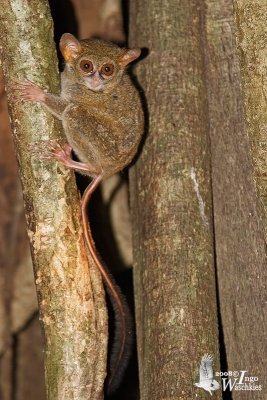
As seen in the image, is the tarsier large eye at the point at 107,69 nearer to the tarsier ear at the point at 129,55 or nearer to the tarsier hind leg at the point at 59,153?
the tarsier ear at the point at 129,55

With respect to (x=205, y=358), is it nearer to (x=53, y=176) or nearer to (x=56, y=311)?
(x=56, y=311)

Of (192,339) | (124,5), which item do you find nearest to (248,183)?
(192,339)

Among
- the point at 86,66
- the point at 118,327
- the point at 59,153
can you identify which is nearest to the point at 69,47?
the point at 86,66

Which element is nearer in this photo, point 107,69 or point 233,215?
point 233,215

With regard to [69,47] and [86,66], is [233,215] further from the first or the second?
[69,47]

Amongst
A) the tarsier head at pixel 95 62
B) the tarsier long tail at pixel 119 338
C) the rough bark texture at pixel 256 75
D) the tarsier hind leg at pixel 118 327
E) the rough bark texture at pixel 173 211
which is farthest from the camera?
the tarsier head at pixel 95 62

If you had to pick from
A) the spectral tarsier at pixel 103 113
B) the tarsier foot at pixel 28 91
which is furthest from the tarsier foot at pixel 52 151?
the spectral tarsier at pixel 103 113
